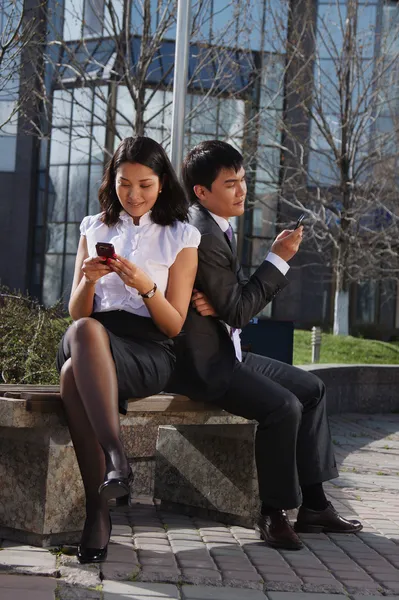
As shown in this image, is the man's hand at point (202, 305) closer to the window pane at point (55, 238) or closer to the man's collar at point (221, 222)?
the man's collar at point (221, 222)

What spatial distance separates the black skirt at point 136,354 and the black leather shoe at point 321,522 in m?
1.06

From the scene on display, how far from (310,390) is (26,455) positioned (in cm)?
138

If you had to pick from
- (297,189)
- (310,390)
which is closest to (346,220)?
(297,189)

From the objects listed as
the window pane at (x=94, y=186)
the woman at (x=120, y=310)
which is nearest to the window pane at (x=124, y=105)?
the window pane at (x=94, y=186)

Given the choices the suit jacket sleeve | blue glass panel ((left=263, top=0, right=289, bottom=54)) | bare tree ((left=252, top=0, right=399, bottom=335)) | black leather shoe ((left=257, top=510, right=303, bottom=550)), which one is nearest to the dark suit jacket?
the suit jacket sleeve

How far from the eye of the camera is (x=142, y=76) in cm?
1504

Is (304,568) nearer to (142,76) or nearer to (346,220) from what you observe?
(142,76)

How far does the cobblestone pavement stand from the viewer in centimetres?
390

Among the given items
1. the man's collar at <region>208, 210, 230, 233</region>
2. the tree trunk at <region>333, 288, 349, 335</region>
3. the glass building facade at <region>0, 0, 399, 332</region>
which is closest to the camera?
the man's collar at <region>208, 210, 230, 233</region>

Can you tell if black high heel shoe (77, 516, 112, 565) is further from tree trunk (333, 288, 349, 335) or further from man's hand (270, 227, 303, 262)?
tree trunk (333, 288, 349, 335)

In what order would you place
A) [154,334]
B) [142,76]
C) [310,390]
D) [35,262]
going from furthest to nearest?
[35,262]
[142,76]
[310,390]
[154,334]

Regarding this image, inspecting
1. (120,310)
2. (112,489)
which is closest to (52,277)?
(120,310)

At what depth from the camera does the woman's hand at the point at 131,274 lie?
4.27 meters

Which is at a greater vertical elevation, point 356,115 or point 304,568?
point 356,115
